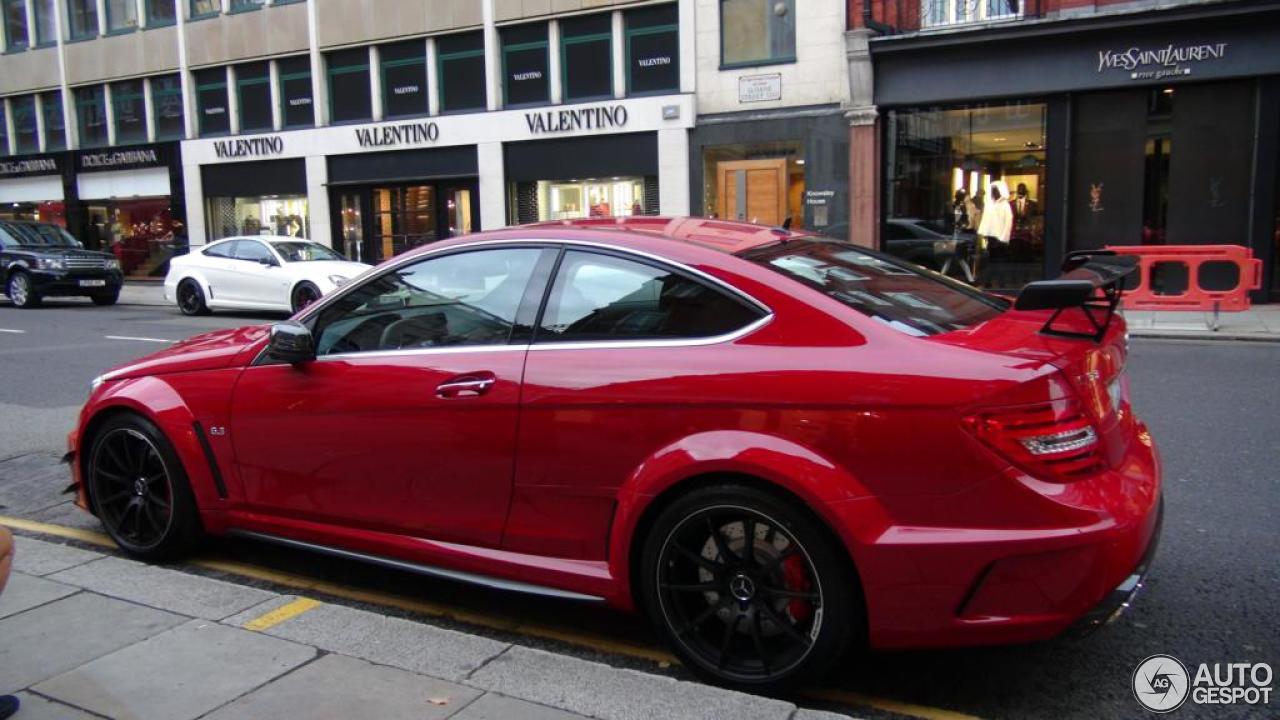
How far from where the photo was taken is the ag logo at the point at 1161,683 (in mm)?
3184

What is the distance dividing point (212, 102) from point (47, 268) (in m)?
9.15

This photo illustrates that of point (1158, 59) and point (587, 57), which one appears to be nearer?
point (1158, 59)

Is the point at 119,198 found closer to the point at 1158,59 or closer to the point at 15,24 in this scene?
the point at 15,24

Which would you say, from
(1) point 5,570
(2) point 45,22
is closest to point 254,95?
(2) point 45,22

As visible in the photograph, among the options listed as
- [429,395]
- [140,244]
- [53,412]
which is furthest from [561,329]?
[140,244]

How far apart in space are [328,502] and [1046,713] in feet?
9.16

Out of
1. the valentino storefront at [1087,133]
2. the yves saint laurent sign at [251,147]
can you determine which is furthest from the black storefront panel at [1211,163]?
the yves saint laurent sign at [251,147]

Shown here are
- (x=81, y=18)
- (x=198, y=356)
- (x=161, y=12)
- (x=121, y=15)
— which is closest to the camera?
(x=198, y=356)

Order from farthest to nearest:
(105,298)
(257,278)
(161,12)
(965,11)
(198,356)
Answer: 1. (161,12)
2. (105,298)
3. (965,11)
4. (257,278)
5. (198,356)

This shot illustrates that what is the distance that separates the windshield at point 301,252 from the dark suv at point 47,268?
5.87m

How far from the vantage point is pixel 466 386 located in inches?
142

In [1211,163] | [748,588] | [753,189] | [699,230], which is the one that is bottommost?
[748,588]

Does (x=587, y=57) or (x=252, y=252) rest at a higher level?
(x=587, y=57)

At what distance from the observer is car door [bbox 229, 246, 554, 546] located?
3.62 meters
